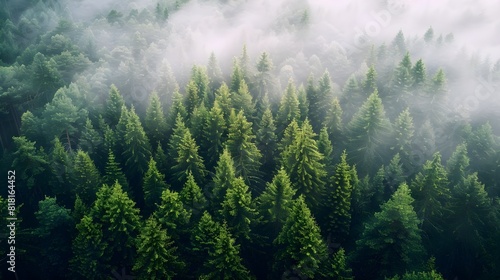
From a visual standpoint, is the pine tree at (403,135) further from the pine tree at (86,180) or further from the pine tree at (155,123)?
the pine tree at (86,180)

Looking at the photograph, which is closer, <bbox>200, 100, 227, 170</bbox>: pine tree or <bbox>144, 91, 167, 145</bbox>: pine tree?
<bbox>200, 100, 227, 170</bbox>: pine tree

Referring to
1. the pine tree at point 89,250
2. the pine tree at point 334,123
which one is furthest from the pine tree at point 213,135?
the pine tree at point 89,250

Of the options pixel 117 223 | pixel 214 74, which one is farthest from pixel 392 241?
pixel 214 74

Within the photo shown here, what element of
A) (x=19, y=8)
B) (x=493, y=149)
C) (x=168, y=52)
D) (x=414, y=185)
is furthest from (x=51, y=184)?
(x=19, y=8)

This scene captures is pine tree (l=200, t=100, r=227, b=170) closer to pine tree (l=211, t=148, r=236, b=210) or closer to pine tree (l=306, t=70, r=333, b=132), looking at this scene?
pine tree (l=211, t=148, r=236, b=210)

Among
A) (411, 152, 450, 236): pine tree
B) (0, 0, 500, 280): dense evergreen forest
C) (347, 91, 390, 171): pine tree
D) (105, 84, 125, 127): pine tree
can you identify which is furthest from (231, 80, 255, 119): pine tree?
(411, 152, 450, 236): pine tree

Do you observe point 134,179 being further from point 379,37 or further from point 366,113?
point 379,37
